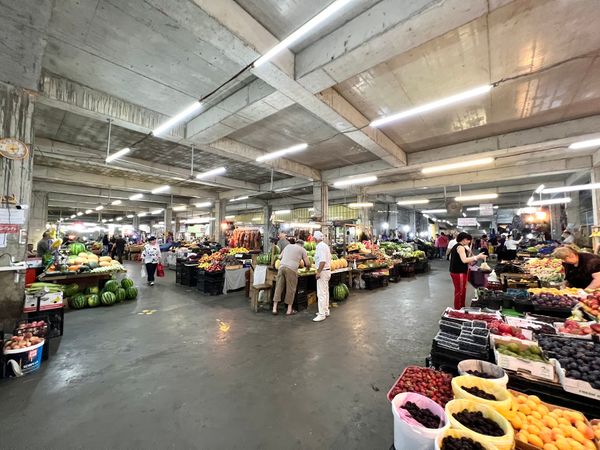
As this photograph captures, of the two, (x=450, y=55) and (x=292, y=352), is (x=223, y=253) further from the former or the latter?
(x=450, y=55)

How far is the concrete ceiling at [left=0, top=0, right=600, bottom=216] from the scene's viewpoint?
125 inches

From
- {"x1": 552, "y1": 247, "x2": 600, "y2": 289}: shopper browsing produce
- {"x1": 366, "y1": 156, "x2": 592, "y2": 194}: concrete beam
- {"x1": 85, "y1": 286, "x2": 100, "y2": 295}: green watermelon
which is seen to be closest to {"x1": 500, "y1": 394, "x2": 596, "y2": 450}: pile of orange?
{"x1": 552, "y1": 247, "x2": 600, "y2": 289}: shopper browsing produce

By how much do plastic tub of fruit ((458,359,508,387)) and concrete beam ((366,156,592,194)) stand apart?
10930mm

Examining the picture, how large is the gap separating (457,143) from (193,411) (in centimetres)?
896

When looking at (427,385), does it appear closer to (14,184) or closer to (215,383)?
(215,383)

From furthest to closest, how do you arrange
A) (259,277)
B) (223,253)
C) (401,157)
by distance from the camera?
(223,253), (401,157), (259,277)

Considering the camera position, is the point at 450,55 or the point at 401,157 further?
the point at 401,157

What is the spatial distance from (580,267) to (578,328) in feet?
7.40

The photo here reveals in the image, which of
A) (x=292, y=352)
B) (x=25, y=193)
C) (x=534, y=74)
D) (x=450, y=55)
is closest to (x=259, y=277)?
(x=292, y=352)

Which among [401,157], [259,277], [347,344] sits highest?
[401,157]

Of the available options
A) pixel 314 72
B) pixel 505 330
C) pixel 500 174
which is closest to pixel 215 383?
pixel 505 330

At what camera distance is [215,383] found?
2910 millimetres

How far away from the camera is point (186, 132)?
21.7ft

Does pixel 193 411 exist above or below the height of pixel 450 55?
below
